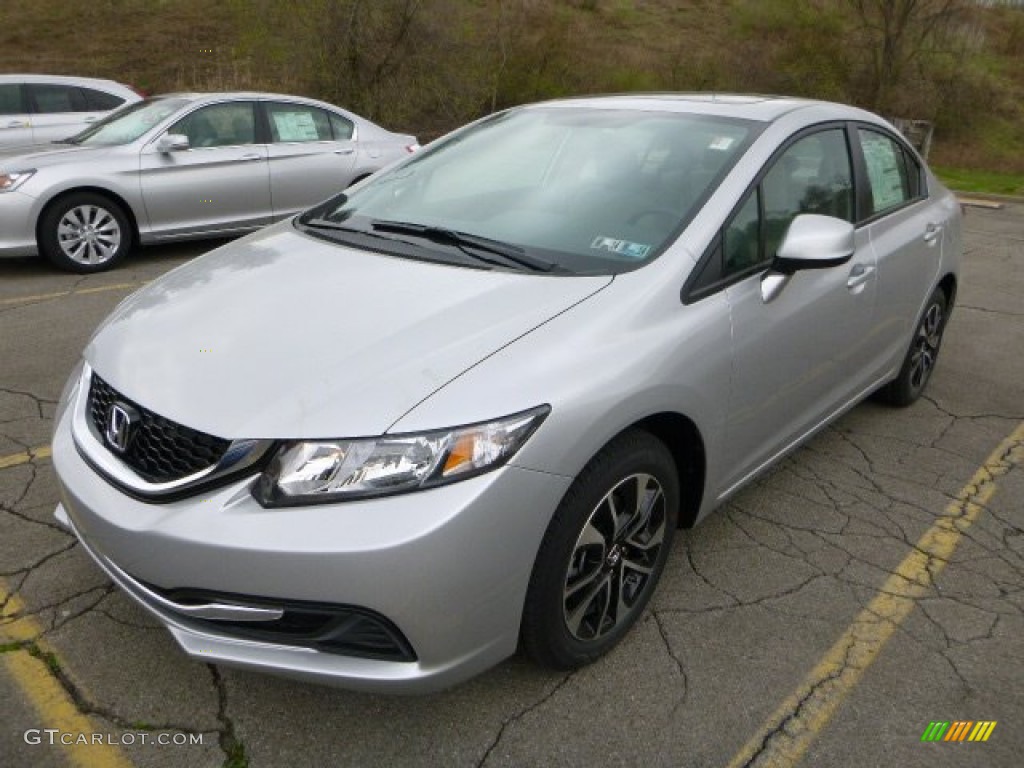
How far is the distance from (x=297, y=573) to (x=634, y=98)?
2492mm

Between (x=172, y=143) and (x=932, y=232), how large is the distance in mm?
5696

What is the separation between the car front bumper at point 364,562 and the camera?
185cm

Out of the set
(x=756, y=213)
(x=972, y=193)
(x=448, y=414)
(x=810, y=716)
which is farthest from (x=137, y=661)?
(x=972, y=193)

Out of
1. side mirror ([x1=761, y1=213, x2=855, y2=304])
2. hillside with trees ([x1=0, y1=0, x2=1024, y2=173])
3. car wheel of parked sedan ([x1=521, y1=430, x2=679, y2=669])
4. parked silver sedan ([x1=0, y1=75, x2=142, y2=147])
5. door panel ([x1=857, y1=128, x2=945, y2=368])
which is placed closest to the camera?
car wheel of parked sedan ([x1=521, y1=430, x2=679, y2=669])

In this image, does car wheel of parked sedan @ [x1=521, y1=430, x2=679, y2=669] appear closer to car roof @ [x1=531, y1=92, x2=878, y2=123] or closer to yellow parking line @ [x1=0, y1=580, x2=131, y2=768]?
yellow parking line @ [x1=0, y1=580, x2=131, y2=768]

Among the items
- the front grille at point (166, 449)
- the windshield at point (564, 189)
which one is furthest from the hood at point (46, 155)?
the front grille at point (166, 449)

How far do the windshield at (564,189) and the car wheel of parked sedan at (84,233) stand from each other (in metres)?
4.20

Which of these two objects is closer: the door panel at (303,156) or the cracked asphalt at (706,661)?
the cracked asphalt at (706,661)

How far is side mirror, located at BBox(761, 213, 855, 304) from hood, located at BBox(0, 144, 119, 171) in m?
5.94

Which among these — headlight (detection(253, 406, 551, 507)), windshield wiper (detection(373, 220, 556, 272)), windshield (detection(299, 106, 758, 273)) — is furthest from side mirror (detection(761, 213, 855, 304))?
headlight (detection(253, 406, 551, 507))

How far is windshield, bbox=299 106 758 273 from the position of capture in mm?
2697

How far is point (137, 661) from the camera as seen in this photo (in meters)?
2.38

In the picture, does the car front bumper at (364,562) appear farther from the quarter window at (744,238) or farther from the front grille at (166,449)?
the quarter window at (744,238)

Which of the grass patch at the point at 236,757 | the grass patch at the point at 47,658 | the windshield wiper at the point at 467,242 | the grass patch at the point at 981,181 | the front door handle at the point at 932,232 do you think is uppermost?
the windshield wiper at the point at 467,242
